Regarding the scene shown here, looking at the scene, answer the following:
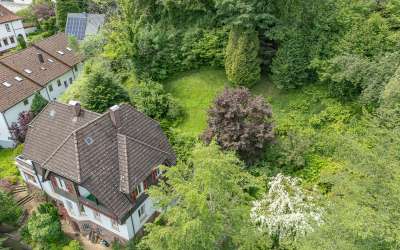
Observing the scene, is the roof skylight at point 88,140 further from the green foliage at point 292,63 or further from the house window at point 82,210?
the green foliage at point 292,63

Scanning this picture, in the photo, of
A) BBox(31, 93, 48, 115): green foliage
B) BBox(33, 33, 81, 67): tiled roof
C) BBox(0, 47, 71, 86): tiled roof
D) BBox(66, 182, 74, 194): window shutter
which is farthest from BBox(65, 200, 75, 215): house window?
BBox(33, 33, 81, 67): tiled roof

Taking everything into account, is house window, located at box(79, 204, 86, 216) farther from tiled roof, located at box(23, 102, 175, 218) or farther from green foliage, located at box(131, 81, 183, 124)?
green foliage, located at box(131, 81, 183, 124)

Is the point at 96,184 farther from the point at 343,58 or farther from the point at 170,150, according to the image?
the point at 343,58

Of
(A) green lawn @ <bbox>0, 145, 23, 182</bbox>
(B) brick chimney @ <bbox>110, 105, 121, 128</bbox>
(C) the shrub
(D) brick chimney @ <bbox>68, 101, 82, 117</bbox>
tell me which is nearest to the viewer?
(C) the shrub

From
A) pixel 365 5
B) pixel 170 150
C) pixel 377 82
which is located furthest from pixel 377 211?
pixel 365 5

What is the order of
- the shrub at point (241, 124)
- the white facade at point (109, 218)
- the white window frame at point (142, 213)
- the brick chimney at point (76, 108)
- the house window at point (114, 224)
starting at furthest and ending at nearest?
the brick chimney at point (76, 108)
the white window frame at point (142, 213)
the white facade at point (109, 218)
the house window at point (114, 224)
the shrub at point (241, 124)

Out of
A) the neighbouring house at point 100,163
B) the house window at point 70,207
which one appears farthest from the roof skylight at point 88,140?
the house window at point 70,207
